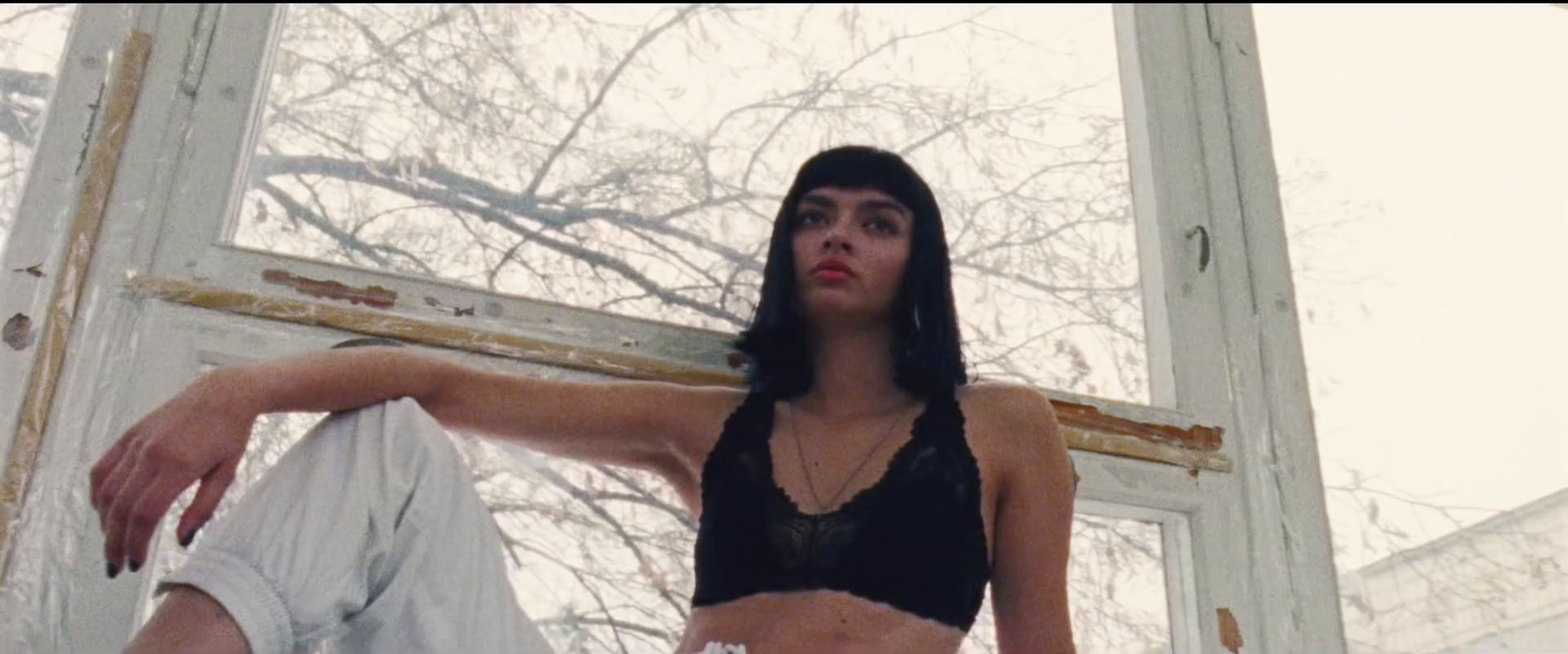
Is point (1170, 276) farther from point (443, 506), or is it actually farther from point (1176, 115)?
point (443, 506)

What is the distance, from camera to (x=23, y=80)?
1620 millimetres

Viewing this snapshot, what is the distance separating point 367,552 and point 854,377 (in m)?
0.70

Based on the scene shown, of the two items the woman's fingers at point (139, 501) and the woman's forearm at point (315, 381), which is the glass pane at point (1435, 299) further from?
the woman's fingers at point (139, 501)

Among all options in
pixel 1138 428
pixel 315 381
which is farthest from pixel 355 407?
pixel 1138 428

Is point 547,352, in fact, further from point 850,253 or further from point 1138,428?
point 1138,428

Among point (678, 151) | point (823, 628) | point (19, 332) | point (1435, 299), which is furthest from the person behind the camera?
point (1435, 299)

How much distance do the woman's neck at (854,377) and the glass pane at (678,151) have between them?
187 millimetres

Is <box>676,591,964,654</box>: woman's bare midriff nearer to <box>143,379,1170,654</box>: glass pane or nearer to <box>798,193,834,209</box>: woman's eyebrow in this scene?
<box>143,379,1170,654</box>: glass pane

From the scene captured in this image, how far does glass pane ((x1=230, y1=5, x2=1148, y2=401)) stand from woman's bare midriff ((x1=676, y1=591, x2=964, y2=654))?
0.50 meters

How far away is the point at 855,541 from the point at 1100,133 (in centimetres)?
101

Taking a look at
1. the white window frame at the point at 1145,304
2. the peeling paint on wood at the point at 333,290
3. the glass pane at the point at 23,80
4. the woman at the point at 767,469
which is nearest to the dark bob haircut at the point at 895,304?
the woman at the point at 767,469

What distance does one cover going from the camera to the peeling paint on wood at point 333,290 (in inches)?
61.2

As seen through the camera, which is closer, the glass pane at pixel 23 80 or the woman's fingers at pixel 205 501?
the woman's fingers at pixel 205 501

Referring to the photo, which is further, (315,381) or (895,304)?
(895,304)
